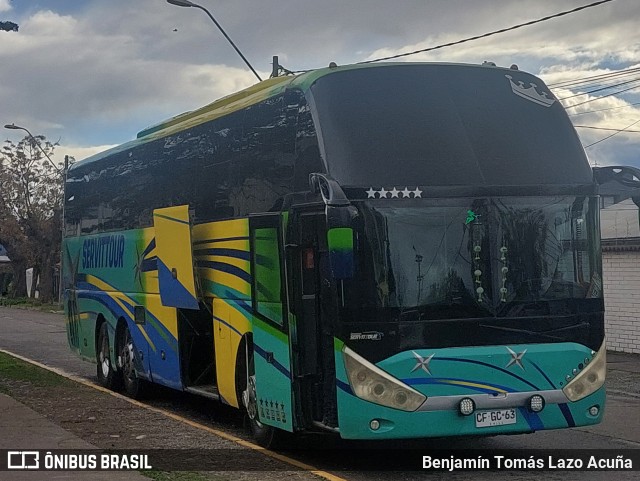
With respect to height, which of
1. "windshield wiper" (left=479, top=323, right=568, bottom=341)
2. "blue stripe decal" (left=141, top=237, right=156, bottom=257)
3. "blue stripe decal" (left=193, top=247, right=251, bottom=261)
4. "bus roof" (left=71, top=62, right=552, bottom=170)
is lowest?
"windshield wiper" (left=479, top=323, right=568, bottom=341)

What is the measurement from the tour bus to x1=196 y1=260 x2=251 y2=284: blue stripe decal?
0.04 metres

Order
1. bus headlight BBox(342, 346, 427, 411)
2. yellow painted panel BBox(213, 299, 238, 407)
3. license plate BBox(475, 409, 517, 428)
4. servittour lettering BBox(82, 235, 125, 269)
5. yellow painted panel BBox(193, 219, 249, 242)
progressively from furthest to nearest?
servittour lettering BBox(82, 235, 125, 269) < yellow painted panel BBox(213, 299, 238, 407) < yellow painted panel BBox(193, 219, 249, 242) < license plate BBox(475, 409, 517, 428) < bus headlight BBox(342, 346, 427, 411)

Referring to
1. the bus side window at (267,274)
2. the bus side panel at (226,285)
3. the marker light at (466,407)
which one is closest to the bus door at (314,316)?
the bus side window at (267,274)

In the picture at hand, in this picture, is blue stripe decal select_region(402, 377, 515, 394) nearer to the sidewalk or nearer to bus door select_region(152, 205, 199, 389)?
the sidewalk

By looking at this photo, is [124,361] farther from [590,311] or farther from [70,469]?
[590,311]

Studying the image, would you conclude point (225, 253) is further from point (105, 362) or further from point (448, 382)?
point (105, 362)

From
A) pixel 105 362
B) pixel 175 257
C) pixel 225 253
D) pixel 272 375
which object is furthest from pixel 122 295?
pixel 272 375

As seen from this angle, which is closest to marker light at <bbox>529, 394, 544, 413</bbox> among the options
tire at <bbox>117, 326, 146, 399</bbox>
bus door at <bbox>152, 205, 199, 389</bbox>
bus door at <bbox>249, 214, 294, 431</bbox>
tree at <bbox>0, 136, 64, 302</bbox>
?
bus door at <bbox>249, 214, 294, 431</bbox>

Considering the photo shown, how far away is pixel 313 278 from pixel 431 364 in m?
1.35

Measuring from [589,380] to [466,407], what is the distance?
131cm

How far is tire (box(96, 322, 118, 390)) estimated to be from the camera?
16.8m

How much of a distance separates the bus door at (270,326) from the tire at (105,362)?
21.4 ft

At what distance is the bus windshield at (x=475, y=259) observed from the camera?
926 cm

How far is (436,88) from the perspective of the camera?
10.1 m
